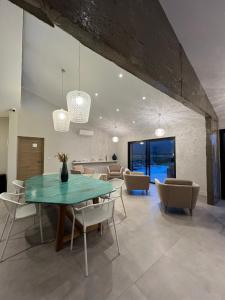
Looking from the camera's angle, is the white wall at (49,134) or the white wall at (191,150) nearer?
the white wall at (191,150)

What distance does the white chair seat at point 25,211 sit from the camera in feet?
6.19

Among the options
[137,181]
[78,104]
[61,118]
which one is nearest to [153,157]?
[137,181]

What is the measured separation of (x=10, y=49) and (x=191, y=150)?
17.2ft

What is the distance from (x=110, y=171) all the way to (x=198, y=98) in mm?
5035

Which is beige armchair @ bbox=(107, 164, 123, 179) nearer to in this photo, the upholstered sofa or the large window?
the large window

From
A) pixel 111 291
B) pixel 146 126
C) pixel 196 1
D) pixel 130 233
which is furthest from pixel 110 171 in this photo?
pixel 196 1

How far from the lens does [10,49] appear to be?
7.47 feet

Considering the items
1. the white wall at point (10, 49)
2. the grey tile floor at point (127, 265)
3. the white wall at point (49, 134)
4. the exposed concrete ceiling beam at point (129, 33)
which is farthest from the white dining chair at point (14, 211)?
the white wall at point (49, 134)

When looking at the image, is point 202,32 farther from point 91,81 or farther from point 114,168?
point 114,168

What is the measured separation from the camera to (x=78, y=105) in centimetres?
245

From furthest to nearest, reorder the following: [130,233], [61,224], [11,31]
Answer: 1. [130,233]
2. [11,31]
3. [61,224]

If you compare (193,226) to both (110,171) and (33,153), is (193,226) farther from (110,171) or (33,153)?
(33,153)

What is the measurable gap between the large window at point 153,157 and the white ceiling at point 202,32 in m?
3.12

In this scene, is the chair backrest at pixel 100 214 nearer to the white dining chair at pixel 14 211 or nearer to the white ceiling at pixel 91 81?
the white dining chair at pixel 14 211
